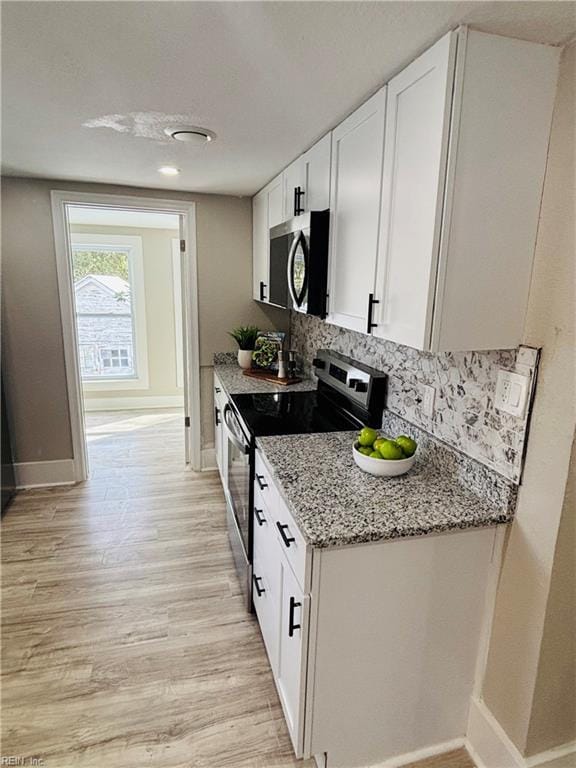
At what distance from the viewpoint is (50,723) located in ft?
5.23

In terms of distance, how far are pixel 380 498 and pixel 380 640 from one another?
1.41ft

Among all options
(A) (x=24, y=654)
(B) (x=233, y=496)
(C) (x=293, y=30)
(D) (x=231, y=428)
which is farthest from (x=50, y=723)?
(C) (x=293, y=30)

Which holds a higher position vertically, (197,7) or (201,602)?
(197,7)

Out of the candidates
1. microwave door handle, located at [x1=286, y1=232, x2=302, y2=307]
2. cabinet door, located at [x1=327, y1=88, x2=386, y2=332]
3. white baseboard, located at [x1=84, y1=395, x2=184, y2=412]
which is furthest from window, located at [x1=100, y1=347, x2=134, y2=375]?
cabinet door, located at [x1=327, y1=88, x2=386, y2=332]

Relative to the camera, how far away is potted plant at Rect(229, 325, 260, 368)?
130 inches

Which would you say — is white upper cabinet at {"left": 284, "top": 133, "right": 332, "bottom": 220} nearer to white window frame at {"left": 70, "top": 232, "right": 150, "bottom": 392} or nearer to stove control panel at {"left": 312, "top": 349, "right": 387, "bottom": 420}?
stove control panel at {"left": 312, "top": 349, "right": 387, "bottom": 420}

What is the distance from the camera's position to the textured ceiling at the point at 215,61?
1.04 metres

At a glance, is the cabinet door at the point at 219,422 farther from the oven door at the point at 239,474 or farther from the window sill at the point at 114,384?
the window sill at the point at 114,384

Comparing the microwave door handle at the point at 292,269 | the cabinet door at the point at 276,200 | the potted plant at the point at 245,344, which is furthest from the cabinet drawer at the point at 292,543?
the potted plant at the point at 245,344

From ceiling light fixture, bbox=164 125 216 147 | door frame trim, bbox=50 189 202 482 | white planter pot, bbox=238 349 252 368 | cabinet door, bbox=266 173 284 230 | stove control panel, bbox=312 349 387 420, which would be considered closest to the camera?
ceiling light fixture, bbox=164 125 216 147

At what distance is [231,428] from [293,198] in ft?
4.18

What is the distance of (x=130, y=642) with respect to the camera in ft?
6.43

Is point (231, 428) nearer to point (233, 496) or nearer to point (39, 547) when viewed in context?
point (233, 496)

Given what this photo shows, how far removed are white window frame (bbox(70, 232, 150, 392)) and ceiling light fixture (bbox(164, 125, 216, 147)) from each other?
12.1ft
